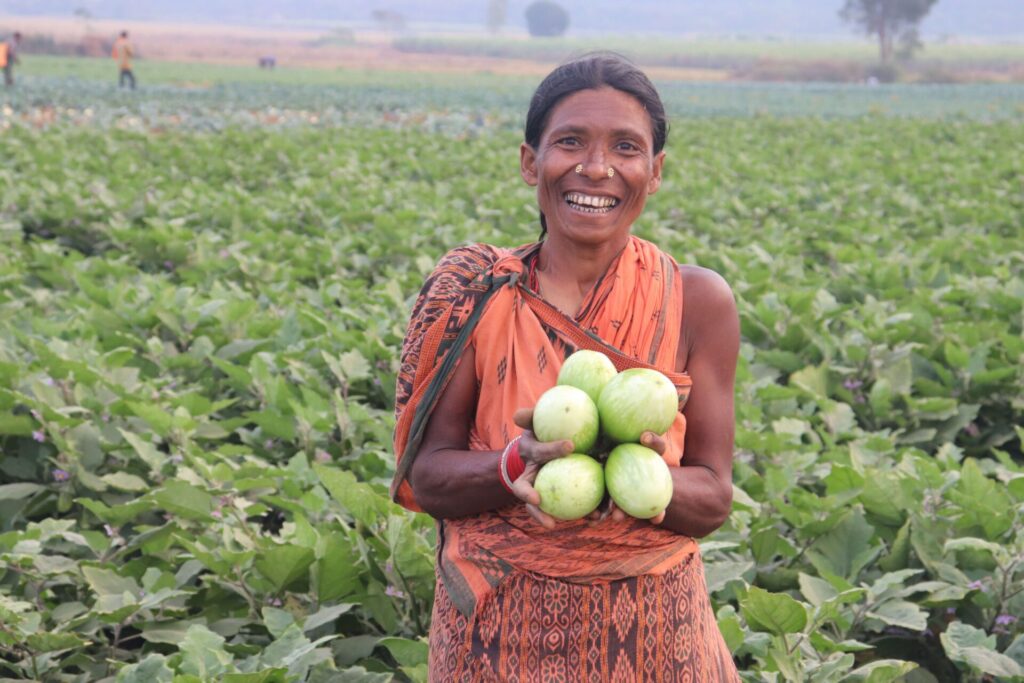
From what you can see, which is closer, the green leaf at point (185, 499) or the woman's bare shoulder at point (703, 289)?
the woman's bare shoulder at point (703, 289)

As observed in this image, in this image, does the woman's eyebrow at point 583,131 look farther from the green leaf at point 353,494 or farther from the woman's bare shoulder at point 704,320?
the green leaf at point 353,494

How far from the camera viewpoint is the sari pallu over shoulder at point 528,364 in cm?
202

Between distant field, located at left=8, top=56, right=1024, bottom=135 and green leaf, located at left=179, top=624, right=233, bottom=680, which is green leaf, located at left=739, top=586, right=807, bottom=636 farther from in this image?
distant field, located at left=8, top=56, right=1024, bottom=135

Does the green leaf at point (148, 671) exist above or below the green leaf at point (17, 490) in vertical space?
above

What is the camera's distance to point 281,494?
153 inches

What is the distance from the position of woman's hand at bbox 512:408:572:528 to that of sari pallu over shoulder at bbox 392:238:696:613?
193 mm

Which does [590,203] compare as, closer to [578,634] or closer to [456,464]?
[456,464]

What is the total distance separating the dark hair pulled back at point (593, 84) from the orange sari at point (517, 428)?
0.26 meters

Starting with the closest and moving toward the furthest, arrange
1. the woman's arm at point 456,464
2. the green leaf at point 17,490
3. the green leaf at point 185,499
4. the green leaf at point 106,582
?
the woman's arm at point 456,464
the green leaf at point 106,582
the green leaf at point 185,499
the green leaf at point 17,490

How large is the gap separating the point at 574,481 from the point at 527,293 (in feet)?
1.48

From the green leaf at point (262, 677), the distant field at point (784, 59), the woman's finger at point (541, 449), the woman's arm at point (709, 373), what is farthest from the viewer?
the distant field at point (784, 59)

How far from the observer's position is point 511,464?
1.89 meters

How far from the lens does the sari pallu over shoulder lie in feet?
6.63

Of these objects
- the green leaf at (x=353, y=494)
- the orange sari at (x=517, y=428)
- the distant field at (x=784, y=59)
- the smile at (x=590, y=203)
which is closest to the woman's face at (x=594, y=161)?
the smile at (x=590, y=203)
